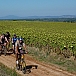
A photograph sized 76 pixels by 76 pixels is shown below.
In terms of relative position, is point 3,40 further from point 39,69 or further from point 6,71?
point 39,69

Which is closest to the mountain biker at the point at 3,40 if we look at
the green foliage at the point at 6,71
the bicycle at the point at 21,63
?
the green foliage at the point at 6,71

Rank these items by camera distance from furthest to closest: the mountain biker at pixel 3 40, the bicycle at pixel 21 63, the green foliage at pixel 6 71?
the mountain biker at pixel 3 40 → the green foliage at pixel 6 71 → the bicycle at pixel 21 63

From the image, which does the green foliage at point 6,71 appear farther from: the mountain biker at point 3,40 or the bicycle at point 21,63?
the mountain biker at point 3,40

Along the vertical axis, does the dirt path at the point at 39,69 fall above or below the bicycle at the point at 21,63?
below

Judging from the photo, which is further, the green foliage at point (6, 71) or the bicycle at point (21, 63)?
the green foliage at point (6, 71)

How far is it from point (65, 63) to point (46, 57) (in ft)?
8.14

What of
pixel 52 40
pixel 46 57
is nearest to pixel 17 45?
pixel 46 57

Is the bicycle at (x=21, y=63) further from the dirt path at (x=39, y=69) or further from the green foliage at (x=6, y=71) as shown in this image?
the green foliage at (x=6, y=71)

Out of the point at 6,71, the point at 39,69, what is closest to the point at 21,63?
the point at 6,71

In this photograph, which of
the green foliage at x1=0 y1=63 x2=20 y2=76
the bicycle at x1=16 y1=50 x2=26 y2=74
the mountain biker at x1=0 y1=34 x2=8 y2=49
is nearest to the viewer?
the bicycle at x1=16 y1=50 x2=26 y2=74

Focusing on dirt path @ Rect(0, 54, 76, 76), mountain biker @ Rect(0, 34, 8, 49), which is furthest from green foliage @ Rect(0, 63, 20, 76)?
mountain biker @ Rect(0, 34, 8, 49)

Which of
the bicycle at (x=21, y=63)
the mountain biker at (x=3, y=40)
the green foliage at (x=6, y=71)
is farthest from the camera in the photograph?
the mountain biker at (x=3, y=40)

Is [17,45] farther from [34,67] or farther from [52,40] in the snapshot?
[52,40]

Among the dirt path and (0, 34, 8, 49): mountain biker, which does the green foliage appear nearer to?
the dirt path
